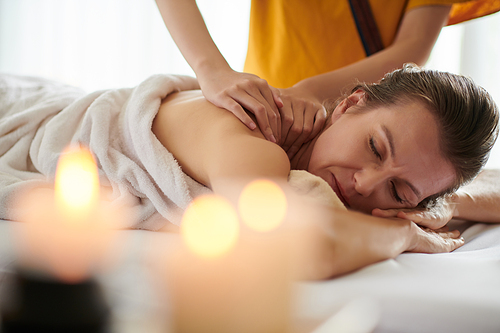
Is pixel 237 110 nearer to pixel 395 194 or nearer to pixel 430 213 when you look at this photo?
pixel 395 194

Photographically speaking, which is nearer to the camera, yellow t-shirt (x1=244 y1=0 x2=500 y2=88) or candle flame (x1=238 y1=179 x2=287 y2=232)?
candle flame (x1=238 y1=179 x2=287 y2=232)

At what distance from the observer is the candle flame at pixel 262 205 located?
56 cm

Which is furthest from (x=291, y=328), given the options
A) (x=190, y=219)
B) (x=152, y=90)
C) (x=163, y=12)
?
(x=163, y=12)

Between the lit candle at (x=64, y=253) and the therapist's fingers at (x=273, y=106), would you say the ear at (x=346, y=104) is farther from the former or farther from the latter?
the lit candle at (x=64, y=253)

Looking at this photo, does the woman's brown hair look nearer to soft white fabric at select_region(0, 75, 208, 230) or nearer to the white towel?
the white towel

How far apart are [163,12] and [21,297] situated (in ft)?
2.90

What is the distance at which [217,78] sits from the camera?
2.88 feet

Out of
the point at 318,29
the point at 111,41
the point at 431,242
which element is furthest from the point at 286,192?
the point at 111,41

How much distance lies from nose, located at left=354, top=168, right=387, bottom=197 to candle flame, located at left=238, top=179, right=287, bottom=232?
274mm

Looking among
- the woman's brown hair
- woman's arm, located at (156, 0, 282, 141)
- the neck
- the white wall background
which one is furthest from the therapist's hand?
the white wall background

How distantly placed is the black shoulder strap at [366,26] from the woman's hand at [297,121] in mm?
665

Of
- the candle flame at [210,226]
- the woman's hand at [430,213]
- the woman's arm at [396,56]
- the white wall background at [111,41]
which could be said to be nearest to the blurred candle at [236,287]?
the candle flame at [210,226]

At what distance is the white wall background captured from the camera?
8.32 feet

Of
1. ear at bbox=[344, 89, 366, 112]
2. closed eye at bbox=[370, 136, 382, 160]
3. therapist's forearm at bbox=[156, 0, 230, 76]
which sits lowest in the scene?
closed eye at bbox=[370, 136, 382, 160]
